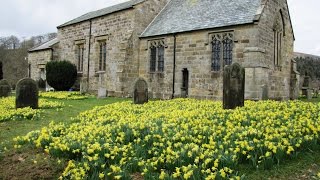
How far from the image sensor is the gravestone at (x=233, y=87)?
11414 mm

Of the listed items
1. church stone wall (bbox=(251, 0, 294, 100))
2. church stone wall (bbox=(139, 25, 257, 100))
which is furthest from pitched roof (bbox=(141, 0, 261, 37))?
church stone wall (bbox=(251, 0, 294, 100))

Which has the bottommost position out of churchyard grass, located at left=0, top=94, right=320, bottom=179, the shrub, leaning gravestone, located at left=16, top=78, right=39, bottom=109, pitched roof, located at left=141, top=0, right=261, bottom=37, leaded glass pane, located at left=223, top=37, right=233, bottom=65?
churchyard grass, located at left=0, top=94, right=320, bottom=179

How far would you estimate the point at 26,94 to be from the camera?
14.1 meters

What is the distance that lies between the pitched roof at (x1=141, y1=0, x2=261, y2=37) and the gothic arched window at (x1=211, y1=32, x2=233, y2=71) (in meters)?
0.73

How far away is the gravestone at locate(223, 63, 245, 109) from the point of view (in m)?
11.4

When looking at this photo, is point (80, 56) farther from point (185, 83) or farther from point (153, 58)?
point (185, 83)

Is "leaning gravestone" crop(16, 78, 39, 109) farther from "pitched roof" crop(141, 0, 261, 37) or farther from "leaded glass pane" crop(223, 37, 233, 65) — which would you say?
"leaded glass pane" crop(223, 37, 233, 65)

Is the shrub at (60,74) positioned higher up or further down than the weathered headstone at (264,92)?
higher up

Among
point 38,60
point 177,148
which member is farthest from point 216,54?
point 38,60

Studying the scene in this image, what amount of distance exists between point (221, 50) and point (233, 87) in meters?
9.06

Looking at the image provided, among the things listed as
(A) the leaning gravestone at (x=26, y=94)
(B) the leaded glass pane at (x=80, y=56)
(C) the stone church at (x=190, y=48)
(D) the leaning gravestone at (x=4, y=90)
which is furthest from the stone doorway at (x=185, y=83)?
(B) the leaded glass pane at (x=80, y=56)

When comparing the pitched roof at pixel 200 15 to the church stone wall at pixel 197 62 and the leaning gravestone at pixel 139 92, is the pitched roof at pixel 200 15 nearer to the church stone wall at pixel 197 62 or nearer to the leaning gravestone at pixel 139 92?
the church stone wall at pixel 197 62

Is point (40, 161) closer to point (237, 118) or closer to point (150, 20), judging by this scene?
point (237, 118)

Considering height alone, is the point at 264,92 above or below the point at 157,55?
below
